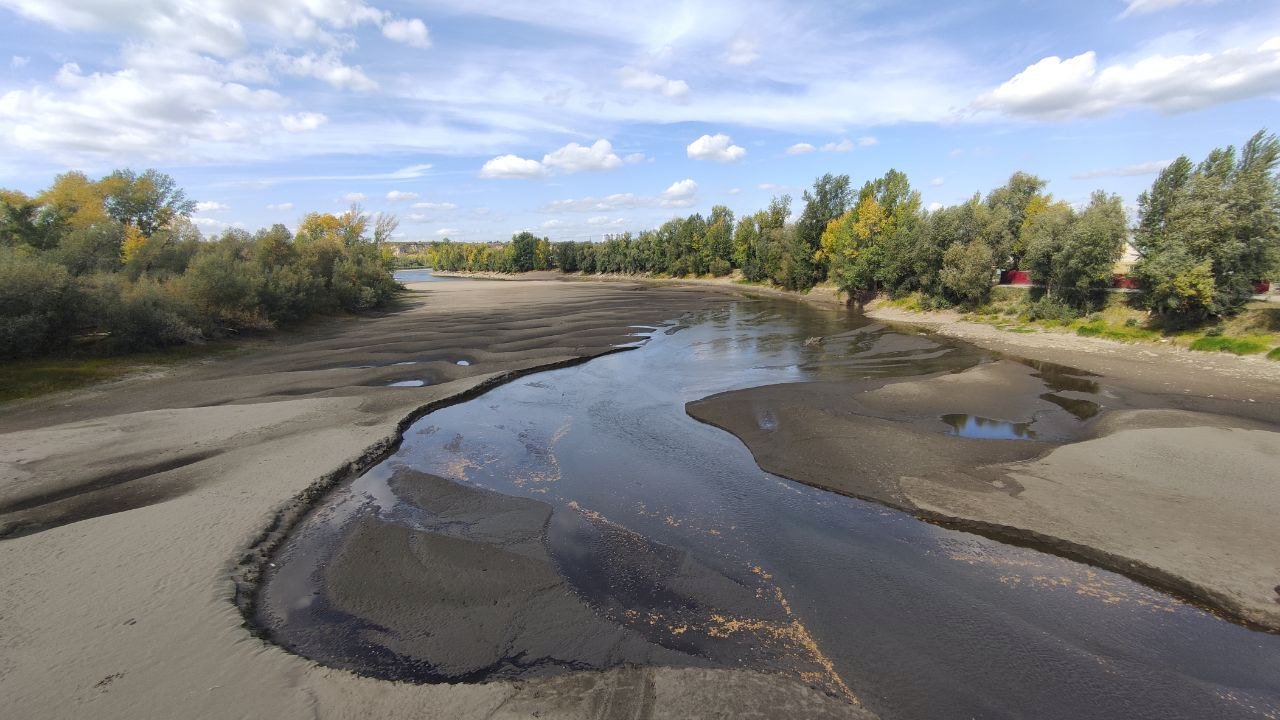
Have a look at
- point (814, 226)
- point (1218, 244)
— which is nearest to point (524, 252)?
point (814, 226)

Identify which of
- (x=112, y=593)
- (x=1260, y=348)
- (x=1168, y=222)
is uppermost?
(x=1168, y=222)

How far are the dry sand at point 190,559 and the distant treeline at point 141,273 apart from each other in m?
5.33

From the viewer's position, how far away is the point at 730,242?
101 m

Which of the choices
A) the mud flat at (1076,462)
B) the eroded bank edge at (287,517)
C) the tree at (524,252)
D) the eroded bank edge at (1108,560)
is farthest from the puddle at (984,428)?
the tree at (524,252)

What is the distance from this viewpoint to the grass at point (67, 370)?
20.2m

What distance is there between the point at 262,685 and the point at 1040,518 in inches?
548

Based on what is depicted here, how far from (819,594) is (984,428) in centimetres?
1132

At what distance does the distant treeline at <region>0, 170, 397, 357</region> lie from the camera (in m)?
23.4

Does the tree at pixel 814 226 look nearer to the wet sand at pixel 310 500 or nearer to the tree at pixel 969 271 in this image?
the tree at pixel 969 271

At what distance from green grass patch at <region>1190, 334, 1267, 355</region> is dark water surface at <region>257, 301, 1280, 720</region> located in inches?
647

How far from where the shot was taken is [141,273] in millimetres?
34812

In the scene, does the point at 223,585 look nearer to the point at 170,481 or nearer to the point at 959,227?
the point at 170,481

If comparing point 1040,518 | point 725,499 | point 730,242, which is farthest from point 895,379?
point 730,242

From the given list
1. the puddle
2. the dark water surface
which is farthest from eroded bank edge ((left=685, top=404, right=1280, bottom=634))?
the puddle
